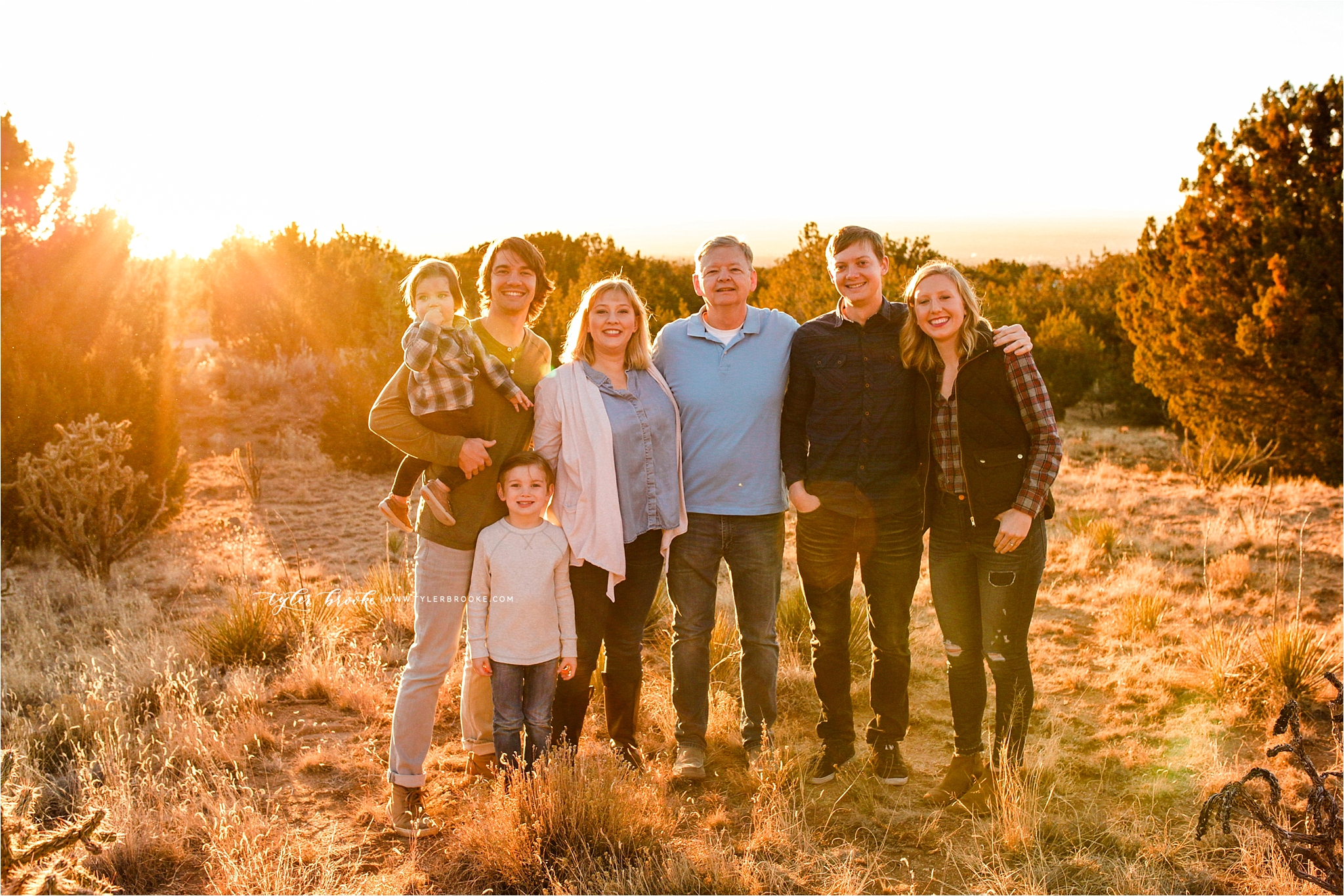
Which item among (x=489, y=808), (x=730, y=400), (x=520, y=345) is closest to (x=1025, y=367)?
(x=730, y=400)

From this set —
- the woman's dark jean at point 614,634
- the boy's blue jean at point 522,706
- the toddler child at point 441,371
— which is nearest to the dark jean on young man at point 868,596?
the woman's dark jean at point 614,634

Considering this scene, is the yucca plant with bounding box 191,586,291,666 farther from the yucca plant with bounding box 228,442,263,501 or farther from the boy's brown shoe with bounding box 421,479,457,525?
the yucca plant with bounding box 228,442,263,501

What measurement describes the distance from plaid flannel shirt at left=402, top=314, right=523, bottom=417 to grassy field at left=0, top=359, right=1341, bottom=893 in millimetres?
1515

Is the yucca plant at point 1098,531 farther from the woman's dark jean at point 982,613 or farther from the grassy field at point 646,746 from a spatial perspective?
the woman's dark jean at point 982,613

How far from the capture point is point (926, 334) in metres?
3.39

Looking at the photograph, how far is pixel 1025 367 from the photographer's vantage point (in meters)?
3.16

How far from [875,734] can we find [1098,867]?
3.30 feet

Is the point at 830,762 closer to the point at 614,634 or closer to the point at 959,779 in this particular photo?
the point at 959,779

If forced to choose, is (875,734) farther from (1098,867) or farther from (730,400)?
(730,400)

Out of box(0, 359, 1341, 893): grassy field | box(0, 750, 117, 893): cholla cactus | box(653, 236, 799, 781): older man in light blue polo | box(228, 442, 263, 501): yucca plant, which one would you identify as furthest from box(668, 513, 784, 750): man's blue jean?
box(228, 442, 263, 501): yucca plant

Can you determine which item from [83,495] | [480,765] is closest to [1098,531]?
[480,765]

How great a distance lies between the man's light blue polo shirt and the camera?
3496 mm

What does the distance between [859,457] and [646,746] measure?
188cm

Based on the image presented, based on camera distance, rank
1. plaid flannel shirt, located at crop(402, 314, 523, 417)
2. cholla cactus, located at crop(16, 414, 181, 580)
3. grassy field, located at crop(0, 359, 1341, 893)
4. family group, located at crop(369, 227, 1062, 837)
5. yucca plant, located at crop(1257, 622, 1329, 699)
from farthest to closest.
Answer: cholla cactus, located at crop(16, 414, 181, 580) < yucca plant, located at crop(1257, 622, 1329, 699) < family group, located at crop(369, 227, 1062, 837) < plaid flannel shirt, located at crop(402, 314, 523, 417) < grassy field, located at crop(0, 359, 1341, 893)
